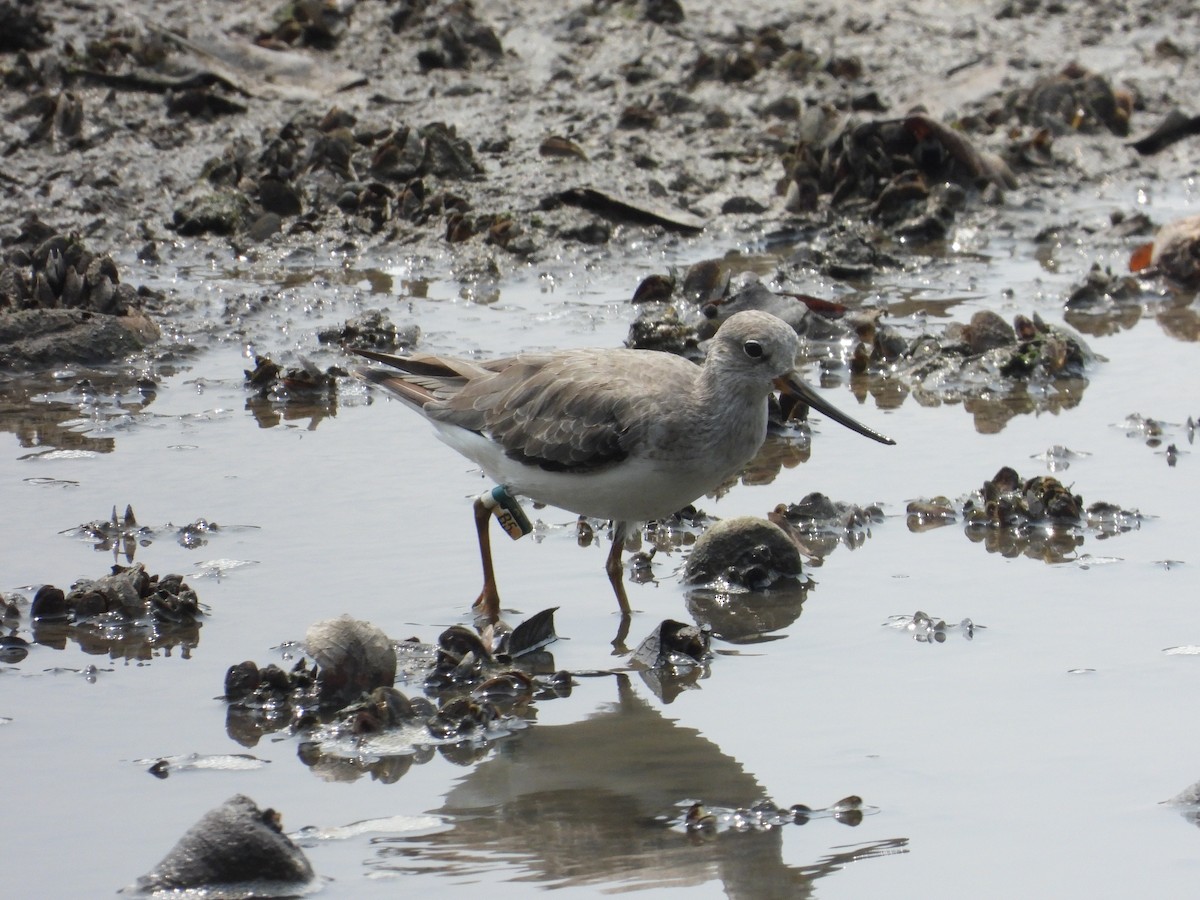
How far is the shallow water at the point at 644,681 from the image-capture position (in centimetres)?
501

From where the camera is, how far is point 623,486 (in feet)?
22.4

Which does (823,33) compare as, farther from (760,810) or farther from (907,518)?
(760,810)

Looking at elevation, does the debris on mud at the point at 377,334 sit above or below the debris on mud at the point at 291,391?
above

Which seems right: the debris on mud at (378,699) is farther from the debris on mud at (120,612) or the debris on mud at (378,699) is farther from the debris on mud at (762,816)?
the debris on mud at (762,816)

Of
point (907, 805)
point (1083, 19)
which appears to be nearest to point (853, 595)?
point (907, 805)

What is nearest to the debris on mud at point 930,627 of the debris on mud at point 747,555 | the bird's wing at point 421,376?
the debris on mud at point 747,555

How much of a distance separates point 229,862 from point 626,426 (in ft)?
9.10

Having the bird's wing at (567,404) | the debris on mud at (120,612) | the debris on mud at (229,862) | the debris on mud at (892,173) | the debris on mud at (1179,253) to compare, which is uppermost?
the debris on mud at (892,173)

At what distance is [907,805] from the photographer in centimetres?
529

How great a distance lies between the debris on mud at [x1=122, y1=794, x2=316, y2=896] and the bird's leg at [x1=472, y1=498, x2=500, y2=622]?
2152mm

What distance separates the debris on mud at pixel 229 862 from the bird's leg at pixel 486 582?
2152mm

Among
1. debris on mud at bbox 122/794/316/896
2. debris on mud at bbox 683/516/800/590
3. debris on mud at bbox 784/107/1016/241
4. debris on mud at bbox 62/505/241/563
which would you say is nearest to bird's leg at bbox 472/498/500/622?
debris on mud at bbox 683/516/800/590

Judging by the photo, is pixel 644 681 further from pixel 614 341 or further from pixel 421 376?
pixel 614 341

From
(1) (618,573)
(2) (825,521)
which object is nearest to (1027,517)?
(2) (825,521)
